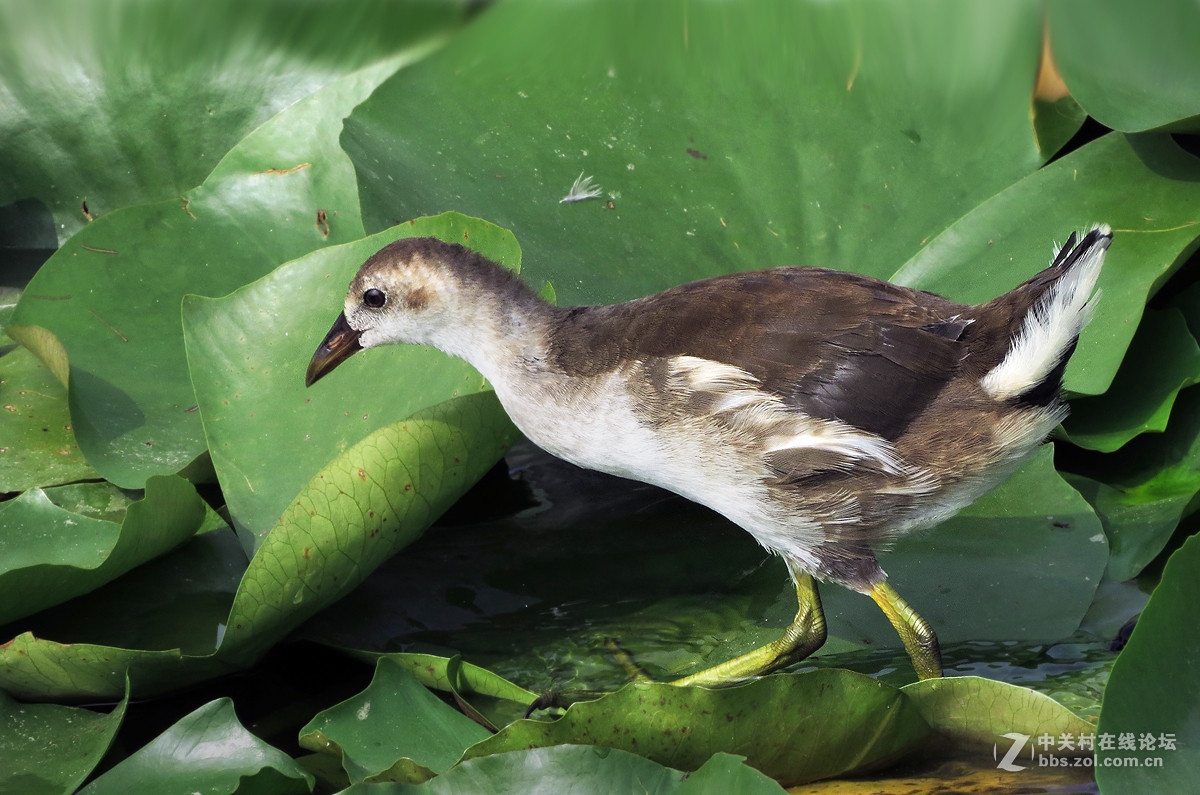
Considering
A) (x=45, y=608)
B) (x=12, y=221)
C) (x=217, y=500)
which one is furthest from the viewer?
(x=12, y=221)

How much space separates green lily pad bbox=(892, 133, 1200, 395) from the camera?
103 inches

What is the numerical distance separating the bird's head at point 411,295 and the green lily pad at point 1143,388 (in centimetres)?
140

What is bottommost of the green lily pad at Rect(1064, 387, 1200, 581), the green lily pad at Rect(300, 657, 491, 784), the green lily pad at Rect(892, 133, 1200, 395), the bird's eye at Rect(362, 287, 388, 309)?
the green lily pad at Rect(300, 657, 491, 784)

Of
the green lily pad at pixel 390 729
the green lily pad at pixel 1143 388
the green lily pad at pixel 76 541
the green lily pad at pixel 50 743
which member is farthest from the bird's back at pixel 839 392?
the green lily pad at pixel 50 743

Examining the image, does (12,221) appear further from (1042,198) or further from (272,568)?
(1042,198)

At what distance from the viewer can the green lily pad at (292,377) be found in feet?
7.85

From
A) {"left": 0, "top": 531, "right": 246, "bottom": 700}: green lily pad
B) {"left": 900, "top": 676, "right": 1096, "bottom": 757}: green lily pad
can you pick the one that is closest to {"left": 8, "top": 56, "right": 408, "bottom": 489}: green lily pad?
{"left": 0, "top": 531, "right": 246, "bottom": 700}: green lily pad

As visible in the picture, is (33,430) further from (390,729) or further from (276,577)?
(390,729)

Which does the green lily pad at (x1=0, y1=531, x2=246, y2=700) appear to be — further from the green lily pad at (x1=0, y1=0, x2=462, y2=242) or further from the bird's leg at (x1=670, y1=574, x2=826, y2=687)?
the green lily pad at (x1=0, y1=0, x2=462, y2=242)

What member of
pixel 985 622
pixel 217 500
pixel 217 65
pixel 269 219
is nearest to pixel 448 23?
pixel 217 65

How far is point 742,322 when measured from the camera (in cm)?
225

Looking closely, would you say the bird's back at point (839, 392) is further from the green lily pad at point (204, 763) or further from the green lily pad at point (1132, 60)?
the green lily pad at point (204, 763)

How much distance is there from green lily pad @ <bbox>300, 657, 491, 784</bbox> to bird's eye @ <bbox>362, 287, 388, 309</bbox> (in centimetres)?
76

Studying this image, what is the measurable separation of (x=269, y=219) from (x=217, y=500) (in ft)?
2.36
